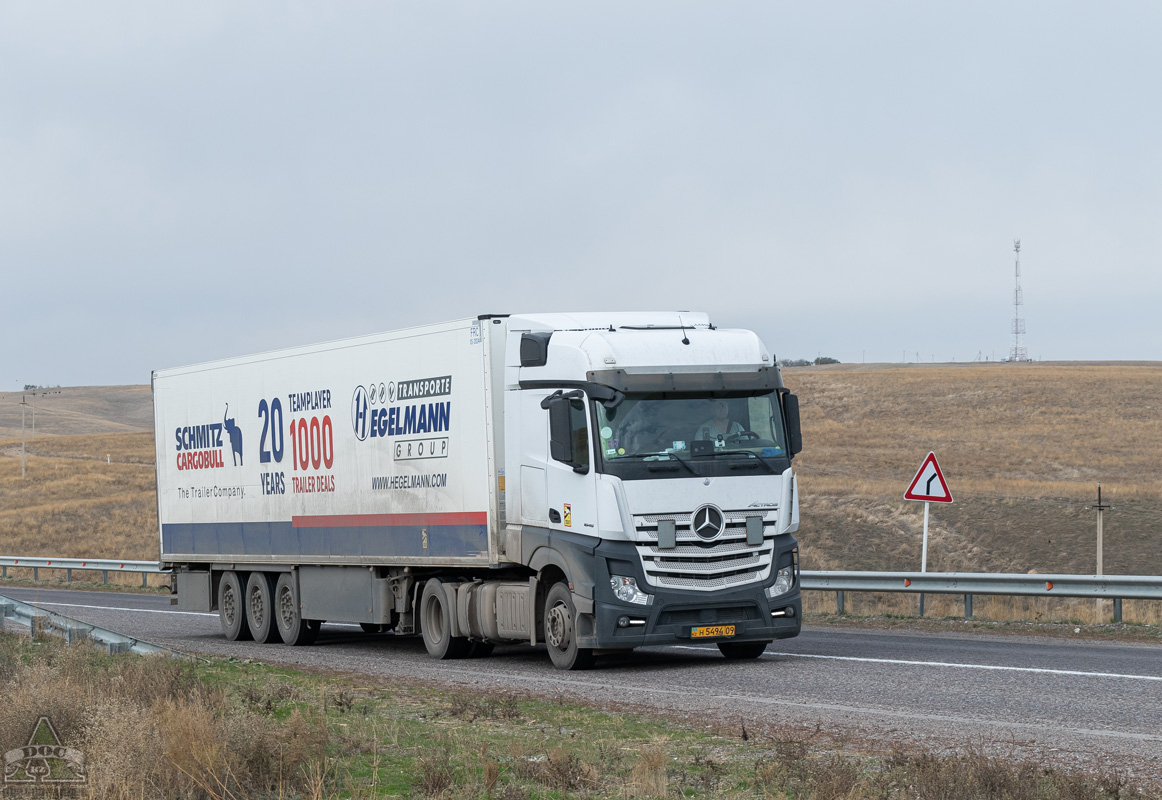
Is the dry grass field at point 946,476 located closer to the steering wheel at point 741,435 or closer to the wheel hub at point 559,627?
the steering wheel at point 741,435

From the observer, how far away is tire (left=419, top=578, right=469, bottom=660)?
15.4 metres

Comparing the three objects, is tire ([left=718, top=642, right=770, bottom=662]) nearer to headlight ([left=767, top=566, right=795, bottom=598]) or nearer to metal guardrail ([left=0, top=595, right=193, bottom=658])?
headlight ([left=767, top=566, right=795, bottom=598])

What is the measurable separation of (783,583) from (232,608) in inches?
377

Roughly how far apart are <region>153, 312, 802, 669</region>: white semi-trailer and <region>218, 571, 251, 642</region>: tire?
1834 mm

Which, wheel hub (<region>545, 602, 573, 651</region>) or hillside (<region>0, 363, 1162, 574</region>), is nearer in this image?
wheel hub (<region>545, 602, 573, 651</region>)

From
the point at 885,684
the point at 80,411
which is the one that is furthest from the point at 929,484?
the point at 80,411

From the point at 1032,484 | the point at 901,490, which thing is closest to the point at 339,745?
the point at 901,490

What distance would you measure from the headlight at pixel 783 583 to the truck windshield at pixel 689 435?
3.46 feet

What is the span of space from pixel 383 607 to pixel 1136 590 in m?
9.19

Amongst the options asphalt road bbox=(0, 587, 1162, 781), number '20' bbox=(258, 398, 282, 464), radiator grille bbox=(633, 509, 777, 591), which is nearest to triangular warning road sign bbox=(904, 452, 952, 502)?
asphalt road bbox=(0, 587, 1162, 781)

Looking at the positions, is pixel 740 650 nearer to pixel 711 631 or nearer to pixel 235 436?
pixel 711 631

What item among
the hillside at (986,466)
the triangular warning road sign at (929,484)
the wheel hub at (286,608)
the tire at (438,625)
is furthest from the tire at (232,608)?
the hillside at (986,466)

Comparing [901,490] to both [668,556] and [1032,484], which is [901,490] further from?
[668,556]

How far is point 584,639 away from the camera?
13.3 meters
